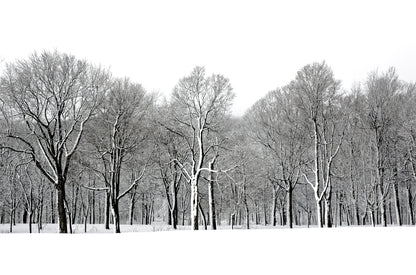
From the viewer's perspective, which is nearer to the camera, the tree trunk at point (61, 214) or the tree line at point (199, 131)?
the tree trunk at point (61, 214)

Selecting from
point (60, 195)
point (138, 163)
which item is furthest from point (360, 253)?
point (138, 163)

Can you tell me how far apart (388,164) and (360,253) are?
23.8 m

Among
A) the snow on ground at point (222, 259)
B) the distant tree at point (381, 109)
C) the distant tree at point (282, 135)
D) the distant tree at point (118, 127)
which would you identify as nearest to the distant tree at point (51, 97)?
the distant tree at point (118, 127)

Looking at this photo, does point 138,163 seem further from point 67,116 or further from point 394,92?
point 394,92

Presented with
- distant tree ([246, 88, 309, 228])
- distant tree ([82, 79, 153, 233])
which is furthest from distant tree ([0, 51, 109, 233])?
distant tree ([246, 88, 309, 228])

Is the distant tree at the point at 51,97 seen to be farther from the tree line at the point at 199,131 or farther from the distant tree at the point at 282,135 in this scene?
the distant tree at the point at 282,135

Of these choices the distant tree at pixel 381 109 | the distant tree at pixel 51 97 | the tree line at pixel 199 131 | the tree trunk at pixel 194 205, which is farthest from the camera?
the distant tree at pixel 381 109

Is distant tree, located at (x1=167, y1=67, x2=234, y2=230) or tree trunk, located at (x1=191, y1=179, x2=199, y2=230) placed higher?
distant tree, located at (x1=167, y1=67, x2=234, y2=230)

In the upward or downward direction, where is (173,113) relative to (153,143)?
upward

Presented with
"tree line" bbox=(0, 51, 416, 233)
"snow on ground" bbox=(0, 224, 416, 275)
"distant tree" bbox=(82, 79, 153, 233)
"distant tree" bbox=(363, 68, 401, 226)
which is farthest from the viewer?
"distant tree" bbox=(363, 68, 401, 226)

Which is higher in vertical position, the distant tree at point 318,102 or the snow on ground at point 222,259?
the distant tree at point 318,102

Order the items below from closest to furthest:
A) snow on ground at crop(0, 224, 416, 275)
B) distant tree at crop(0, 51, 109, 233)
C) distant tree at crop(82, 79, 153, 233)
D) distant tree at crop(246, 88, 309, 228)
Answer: snow on ground at crop(0, 224, 416, 275) < distant tree at crop(0, 51, 109, 233) < distant tree at crop(82, 79, 153, 233) < distant tree at crop(246, 88, 309, 228)

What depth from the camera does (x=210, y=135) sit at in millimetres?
30453

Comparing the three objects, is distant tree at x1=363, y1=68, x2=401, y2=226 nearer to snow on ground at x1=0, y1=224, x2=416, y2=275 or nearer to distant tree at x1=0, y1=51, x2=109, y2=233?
snow on ground at x1=0, y1=224, x2=416, y2=275
